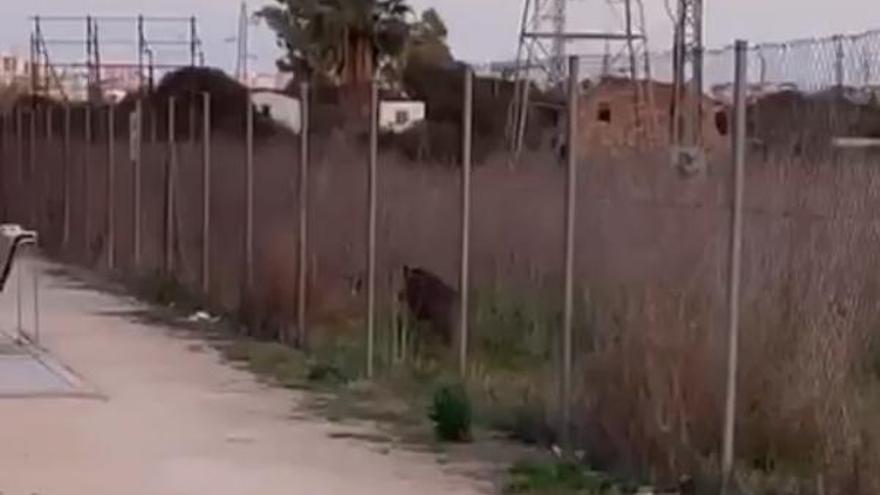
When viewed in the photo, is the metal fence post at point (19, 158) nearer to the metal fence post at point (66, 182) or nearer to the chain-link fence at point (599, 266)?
the metal fence post at point (66, 182)

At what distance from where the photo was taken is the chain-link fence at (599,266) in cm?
1159

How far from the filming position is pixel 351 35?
62031 millimetres

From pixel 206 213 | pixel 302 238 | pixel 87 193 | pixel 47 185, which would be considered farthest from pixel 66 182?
pixel 302 238

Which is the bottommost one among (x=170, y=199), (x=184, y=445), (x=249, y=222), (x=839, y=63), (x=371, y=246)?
(x=184, y=445)

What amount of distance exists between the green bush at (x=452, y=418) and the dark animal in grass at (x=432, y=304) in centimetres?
371

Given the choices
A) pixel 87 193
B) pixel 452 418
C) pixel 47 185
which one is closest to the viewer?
pixel 452 418

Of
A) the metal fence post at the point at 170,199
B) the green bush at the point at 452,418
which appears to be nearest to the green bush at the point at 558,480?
the green bush at the point at 452,418

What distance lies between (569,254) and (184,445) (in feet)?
8.49

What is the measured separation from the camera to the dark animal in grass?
1866 centimetres

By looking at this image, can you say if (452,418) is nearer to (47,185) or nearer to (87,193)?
(87,193)

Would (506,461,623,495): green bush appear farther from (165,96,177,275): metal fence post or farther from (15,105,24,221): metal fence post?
(15,105,24,221): metal fence post

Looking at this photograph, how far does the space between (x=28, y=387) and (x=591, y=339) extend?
523 centimetres

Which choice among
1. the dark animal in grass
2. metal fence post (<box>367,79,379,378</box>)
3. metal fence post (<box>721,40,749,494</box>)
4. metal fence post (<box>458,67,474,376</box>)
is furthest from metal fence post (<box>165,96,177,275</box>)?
metal fence post (<box>721,40,749,494</box>)

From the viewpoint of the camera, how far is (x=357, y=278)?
20.8 meters
